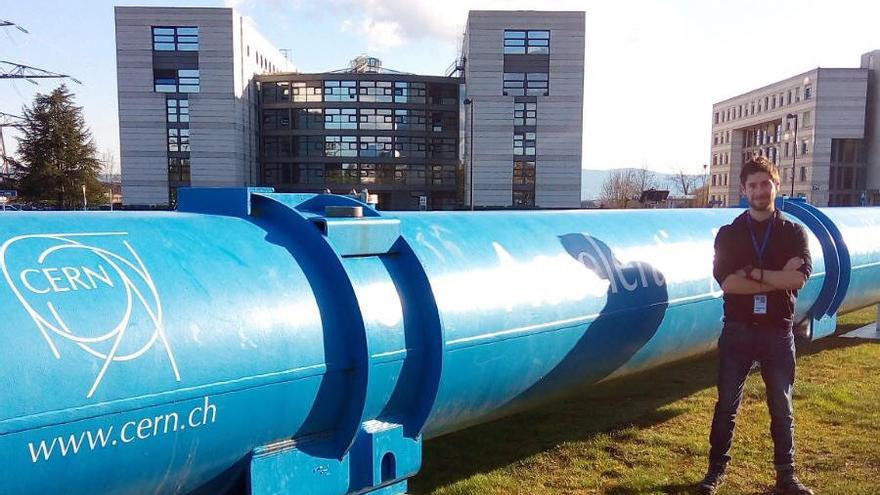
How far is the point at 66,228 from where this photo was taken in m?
2.74

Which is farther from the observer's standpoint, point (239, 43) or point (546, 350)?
point (239, 43)

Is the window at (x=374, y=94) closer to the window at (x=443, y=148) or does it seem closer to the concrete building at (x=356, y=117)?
the concrete building at (x=356, y=117)

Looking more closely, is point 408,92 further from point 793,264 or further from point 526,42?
point 793,264

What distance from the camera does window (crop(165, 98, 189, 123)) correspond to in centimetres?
5747

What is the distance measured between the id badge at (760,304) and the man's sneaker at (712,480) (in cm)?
115

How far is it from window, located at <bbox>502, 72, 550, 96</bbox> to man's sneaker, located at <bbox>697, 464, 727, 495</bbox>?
55.6 m

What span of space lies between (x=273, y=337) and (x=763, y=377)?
11.8ft

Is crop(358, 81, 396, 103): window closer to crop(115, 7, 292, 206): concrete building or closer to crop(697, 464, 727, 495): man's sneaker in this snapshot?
crop(115, 7, 292, 206): concrete building

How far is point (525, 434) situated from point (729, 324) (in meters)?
2.15

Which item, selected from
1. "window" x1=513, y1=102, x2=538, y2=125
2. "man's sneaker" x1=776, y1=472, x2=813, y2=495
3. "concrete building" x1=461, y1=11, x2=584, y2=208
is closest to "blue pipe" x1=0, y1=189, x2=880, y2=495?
"man's sneaker" x1=776, y1=472, x2=813, y2=495

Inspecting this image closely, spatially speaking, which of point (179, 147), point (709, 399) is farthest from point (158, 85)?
point (709, 399)

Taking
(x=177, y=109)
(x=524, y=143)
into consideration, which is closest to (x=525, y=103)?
(x=524, y=143)

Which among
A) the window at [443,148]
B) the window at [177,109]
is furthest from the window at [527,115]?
the window at [177,109]

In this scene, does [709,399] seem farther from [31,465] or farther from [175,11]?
[175,11]
